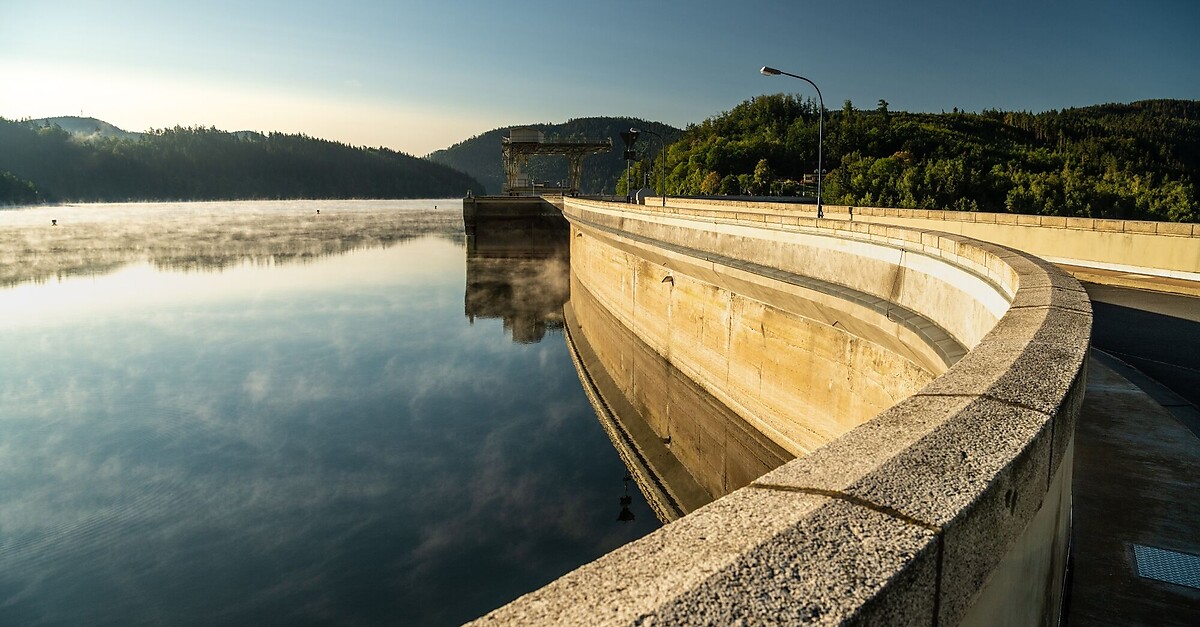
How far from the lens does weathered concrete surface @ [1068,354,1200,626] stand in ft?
13.0

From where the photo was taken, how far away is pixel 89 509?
55.9 ft

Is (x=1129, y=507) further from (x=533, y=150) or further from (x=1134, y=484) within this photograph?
(x=533, y=150)

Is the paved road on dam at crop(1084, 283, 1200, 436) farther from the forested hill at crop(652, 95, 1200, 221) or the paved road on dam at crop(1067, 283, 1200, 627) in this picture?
the forested hill at crop(652, 95, 1200, 221)

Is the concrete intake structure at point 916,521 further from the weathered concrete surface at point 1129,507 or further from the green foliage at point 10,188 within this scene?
the green foliage at point 10,188

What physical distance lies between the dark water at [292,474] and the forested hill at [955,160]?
194 feet

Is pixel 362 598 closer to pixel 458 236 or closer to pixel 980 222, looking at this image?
pixel 980 222

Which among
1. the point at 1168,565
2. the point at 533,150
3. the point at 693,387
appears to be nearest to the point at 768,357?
the point at 693,387

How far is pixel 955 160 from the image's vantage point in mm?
90312

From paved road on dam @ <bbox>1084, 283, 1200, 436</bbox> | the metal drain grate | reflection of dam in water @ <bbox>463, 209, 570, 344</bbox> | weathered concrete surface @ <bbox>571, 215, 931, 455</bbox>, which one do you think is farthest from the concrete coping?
reflection of dam in water @ <bbox>463, 209, 570, 344</bbox>

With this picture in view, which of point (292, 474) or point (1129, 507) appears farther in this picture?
point (292, 474)

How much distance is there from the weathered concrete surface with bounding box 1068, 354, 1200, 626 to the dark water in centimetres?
1001

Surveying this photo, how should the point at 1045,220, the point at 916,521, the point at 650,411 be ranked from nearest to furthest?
1. the point at 916,521
2. the point at 1045,220
3. the point at 650,411

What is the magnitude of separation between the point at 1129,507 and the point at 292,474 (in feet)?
60.5

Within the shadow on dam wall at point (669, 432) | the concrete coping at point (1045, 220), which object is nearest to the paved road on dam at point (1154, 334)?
the concrete coping at point (1045, 220)
